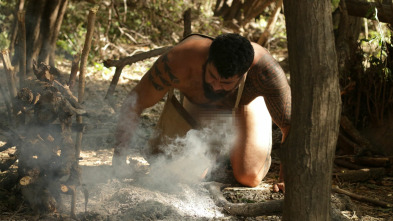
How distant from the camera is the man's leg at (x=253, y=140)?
363cm

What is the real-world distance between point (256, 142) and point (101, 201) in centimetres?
142

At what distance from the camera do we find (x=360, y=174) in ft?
12.5

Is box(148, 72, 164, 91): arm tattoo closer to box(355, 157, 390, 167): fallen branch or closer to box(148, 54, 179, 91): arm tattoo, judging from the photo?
box(148, 54, 179, 91): arm tattoo

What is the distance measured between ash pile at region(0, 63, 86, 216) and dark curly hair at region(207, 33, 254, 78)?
913mm

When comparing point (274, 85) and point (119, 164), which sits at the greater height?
point (274, 85)

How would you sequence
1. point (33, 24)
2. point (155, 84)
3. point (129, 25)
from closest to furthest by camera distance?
point (155, 84) → point (33, 24) → point (129, 25)

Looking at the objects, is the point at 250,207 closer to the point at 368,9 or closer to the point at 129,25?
the point at 368,9

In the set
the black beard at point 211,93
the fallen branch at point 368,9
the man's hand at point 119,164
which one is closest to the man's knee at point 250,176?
the black beard at point 211,93

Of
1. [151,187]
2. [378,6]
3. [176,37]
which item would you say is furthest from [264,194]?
[176,37]

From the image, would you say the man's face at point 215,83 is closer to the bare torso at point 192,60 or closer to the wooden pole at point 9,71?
the bare torso at point 192,60

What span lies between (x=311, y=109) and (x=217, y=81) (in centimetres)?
116

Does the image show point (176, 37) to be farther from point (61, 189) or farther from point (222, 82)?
point (61, 189)

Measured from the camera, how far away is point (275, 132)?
15.7 feet

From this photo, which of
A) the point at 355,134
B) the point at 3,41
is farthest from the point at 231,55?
the point at 3,41
